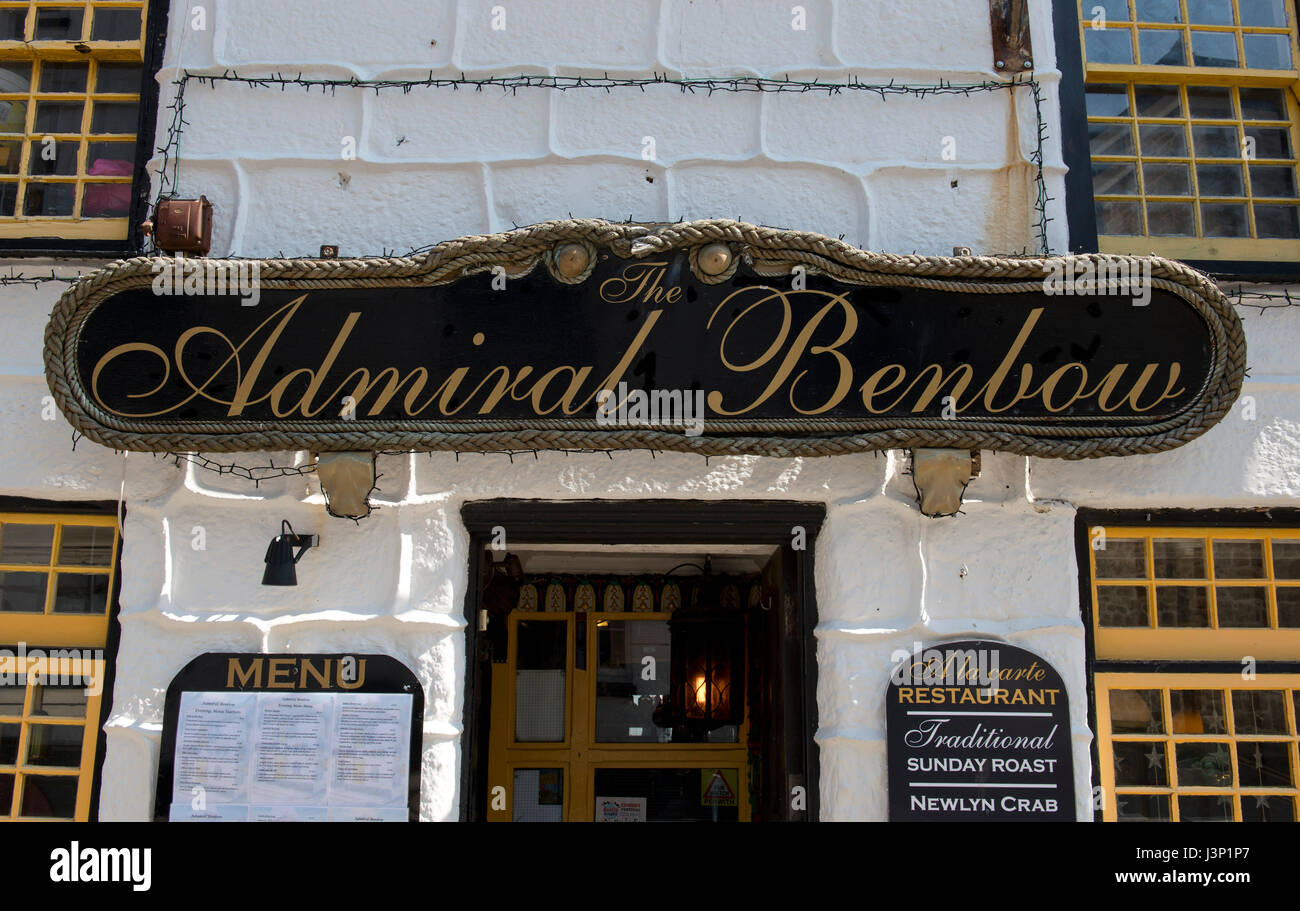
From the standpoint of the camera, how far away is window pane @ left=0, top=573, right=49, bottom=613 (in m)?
4.62

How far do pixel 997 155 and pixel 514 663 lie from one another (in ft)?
13.6

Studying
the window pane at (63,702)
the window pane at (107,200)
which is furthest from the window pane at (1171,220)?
the window pane at (63,702)

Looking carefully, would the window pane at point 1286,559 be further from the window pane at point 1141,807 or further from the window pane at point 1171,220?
the window pane at point 1171,220

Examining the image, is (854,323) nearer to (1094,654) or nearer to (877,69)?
(877,69)

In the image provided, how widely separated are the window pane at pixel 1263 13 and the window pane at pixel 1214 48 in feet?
0.48

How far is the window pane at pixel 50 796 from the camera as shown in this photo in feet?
14.6

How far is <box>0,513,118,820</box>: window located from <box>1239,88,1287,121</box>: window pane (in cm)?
595

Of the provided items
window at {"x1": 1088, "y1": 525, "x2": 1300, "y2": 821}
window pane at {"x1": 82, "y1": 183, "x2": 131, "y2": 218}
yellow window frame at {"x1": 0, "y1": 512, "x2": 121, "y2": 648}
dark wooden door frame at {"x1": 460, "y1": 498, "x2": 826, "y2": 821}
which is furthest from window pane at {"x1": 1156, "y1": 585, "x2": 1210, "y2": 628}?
window pane at {"x1": 82, "y1": 183, "x2": 131, "y2": 218}

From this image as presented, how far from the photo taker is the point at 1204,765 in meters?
4.52

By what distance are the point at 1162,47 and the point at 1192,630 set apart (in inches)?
117

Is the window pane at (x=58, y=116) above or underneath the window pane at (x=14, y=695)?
above

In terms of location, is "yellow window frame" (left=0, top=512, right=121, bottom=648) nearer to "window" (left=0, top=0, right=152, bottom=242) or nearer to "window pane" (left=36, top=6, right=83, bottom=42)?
"window" (left=0, top=0, right=152, bottom=242)

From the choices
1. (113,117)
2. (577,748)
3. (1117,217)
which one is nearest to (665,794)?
(577,748)

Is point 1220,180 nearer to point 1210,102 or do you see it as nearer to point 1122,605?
point 1210,102
